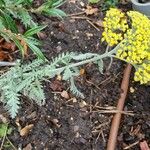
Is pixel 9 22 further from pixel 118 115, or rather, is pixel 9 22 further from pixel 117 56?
pixel 118 115

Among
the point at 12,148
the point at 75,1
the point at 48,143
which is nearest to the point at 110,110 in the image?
the point at 48,143

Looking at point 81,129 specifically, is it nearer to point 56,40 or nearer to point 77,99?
point 77,99

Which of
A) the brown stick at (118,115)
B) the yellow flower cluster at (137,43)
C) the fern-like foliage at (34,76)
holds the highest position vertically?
the yellow flower cluster at (137,43)

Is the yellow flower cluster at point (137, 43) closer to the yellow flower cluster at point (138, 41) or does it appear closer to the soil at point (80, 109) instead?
the yellow flower cluster at point (138, 41)

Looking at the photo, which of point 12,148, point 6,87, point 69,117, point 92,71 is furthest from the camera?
point 92,71

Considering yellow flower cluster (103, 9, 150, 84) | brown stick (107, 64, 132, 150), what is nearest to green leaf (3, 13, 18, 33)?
yellow flower cluster (103, 9, 150, 84)

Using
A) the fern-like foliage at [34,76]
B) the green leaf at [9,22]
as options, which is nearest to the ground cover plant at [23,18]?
the green leaf at [9,22]

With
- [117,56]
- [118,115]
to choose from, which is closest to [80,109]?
[118,115]

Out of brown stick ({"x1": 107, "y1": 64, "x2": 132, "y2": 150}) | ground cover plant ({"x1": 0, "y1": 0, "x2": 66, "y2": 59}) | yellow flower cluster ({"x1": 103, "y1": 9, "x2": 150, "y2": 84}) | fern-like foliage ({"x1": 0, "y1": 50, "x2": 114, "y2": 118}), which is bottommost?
brown stick ({"x1": 107, "y1": 64, "x2": 132, "y2": 150})

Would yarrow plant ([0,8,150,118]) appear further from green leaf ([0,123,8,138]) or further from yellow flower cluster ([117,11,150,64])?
green leaf ([0,123,8,138])
